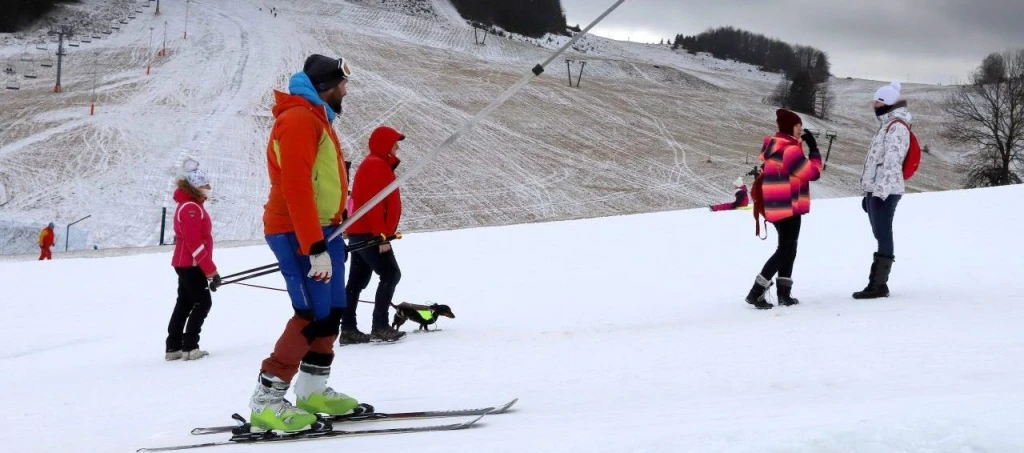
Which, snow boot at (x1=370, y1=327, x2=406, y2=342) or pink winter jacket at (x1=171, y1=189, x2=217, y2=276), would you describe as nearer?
pink winter jacket at (x1=171, y1=189, x2=217, y2=276)

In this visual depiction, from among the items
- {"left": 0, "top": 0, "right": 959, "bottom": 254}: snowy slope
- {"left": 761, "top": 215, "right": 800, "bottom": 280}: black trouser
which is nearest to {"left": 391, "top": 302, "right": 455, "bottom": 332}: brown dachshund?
{"left": 761, "top": 215, "right": 800, "bottom": 280}: black trouser

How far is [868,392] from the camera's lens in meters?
4.56

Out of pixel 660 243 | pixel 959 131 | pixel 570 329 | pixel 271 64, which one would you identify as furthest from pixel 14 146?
pixel 959 131

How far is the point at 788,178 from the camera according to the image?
303 inches

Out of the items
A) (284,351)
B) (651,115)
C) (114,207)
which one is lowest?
(114,207)

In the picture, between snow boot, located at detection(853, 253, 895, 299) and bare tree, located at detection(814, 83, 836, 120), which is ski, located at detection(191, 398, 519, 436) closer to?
snow boot, located at detection(853, 253, 895, 299)

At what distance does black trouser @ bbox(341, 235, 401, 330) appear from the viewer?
750 centimetres

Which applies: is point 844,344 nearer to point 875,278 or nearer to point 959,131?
point 875,278

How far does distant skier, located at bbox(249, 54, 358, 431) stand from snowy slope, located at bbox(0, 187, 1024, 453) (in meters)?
0.42

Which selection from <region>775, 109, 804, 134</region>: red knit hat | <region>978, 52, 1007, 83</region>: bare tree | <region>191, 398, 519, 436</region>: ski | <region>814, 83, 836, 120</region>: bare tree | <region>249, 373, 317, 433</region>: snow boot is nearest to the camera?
<region>249, 373, 317, 433</region>: snow boot

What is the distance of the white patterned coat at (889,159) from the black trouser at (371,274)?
4101 mm

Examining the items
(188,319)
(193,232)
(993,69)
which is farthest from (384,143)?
(993,69)

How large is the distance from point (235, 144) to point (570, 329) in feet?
112

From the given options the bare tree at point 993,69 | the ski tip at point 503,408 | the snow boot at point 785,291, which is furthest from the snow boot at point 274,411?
the bare tree at point 993,69
